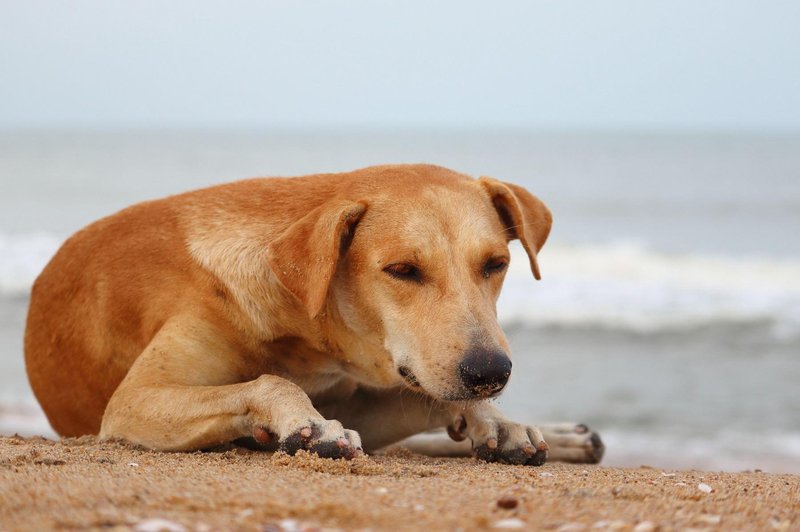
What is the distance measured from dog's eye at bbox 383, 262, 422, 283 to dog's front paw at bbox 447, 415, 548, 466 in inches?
33.3

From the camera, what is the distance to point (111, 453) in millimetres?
4633

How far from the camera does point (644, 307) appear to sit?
16.4 m

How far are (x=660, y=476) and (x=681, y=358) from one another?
8.79 metres

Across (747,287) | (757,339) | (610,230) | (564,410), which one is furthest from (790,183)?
(564,410)

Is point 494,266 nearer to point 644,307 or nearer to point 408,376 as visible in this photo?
point 408,376

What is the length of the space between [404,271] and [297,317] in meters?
0.66

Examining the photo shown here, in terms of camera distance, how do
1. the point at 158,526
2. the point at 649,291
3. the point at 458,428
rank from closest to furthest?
1. the point at 158,526
2. the point at 458,428
3. the point at 649,291

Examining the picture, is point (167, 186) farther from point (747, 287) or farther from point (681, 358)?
point (681, 358)

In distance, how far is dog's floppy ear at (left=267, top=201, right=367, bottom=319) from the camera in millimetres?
4609

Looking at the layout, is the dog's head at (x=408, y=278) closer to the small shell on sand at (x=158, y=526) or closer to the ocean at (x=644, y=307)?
the small shell on sand at (x=158, y=526)

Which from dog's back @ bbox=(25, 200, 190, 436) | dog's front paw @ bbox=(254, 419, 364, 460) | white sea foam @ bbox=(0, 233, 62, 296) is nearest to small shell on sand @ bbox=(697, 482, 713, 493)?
dog's front paw @ bbox=(254, 419, 364, 460)

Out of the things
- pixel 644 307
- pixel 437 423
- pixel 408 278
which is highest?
pixel 408 278

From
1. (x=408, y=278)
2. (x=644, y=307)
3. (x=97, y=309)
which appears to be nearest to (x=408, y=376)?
(x=408, y=278)

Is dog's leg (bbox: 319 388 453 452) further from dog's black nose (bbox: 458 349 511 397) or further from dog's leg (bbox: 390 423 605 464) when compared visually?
dog's black nose (bbox: 458 349 511 397)
